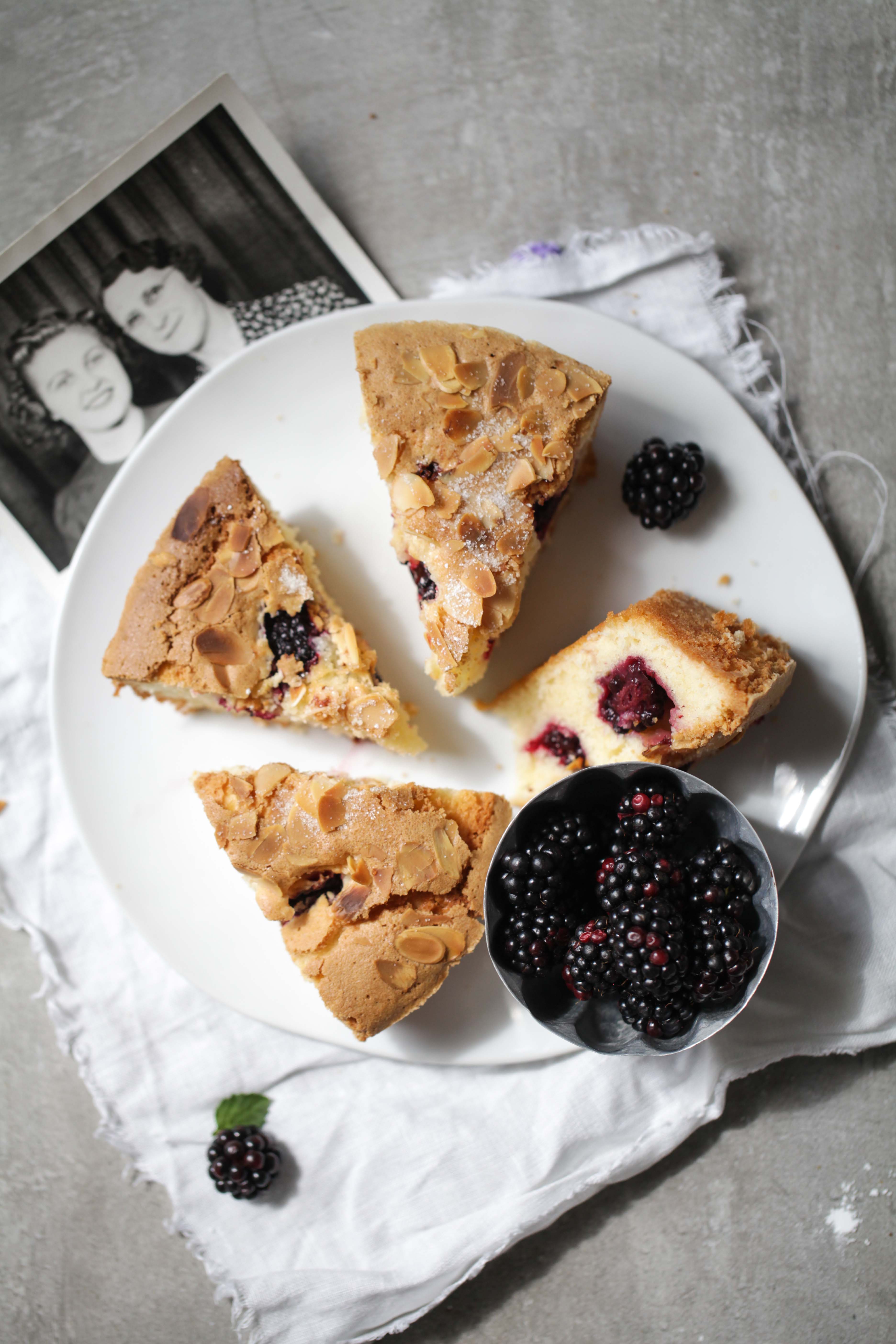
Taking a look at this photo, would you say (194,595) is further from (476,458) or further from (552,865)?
(552,865)

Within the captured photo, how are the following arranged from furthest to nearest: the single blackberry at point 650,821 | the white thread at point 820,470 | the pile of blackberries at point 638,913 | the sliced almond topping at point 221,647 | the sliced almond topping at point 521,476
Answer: the white thread at point 820,470 → the sliced almond topping at point 221,647 → the sliced almond topping at point 521,476 → the single blackberry at point 650,821 → the pile of blackberries at point 638,913

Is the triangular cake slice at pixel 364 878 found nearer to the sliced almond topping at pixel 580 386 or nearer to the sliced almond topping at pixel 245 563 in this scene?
the sliced almond topping at pixel 245 563

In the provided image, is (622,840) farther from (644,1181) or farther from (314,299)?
(314,299)

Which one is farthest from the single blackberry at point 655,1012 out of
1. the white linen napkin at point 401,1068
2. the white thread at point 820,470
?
the white thread at point 820,470

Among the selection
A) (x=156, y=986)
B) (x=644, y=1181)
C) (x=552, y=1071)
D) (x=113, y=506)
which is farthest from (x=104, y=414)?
(x=644, y=1181)

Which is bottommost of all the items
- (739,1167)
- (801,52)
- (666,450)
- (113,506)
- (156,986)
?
(739,1167)

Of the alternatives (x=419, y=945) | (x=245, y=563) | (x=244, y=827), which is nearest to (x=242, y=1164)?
(x=419, y=945)
